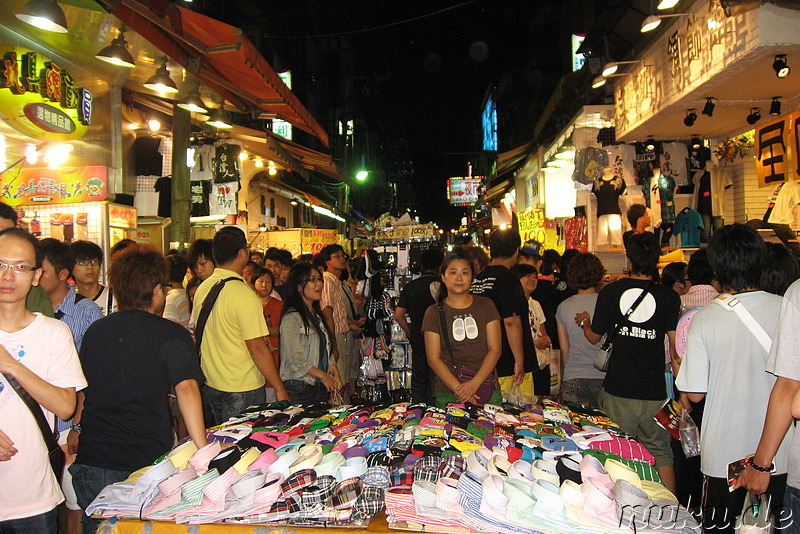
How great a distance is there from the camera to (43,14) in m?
4.47

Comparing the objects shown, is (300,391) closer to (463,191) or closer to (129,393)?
(129,393)

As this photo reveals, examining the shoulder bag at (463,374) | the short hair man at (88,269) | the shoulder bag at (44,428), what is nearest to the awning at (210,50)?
the short hair man at (88,269)

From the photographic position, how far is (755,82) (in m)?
6.07

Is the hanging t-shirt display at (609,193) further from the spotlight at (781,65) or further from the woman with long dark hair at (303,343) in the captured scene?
the woman with long dark hair at (303,343)

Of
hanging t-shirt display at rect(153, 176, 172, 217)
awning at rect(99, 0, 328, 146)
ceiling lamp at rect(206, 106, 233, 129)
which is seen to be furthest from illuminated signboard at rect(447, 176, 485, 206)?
awning at rect(99, 0, 328, 146)

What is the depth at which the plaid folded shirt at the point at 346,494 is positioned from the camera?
7.69 ft

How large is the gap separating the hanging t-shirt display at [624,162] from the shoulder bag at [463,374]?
243 inches

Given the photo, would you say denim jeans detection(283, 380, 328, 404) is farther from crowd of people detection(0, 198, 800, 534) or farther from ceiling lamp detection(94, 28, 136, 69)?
ceiling lamp detection(94, 28, 136, 69)

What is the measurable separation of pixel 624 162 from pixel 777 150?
9.83 feet

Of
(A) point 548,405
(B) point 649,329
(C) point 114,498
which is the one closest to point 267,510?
(C) point 114,498

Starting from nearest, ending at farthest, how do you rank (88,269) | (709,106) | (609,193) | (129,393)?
(129,393)
(88,269)
(709,106)
(609,193)

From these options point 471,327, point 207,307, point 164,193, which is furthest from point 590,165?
point 207,307

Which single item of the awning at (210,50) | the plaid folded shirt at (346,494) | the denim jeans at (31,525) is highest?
the awning at (210,50)

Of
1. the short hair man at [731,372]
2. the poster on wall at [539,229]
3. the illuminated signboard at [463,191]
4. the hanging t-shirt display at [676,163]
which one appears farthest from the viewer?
the illuminated signboard at [463,191]
